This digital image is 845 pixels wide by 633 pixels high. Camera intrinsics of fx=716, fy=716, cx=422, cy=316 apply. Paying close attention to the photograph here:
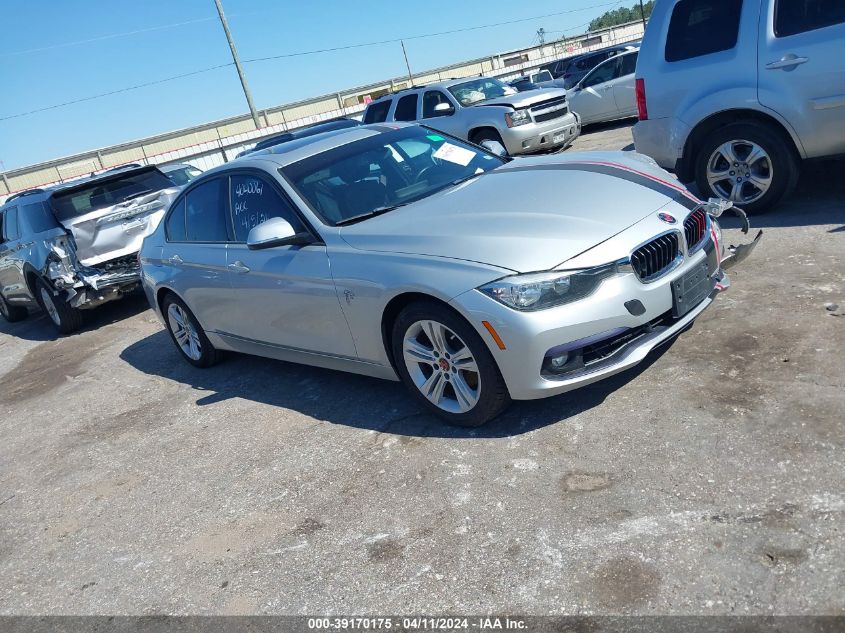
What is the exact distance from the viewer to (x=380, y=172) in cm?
468

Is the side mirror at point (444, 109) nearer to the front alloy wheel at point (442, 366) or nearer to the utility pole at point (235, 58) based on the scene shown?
the front alloy wheel at point (442, 366)

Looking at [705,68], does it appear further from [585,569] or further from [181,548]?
[181,548]

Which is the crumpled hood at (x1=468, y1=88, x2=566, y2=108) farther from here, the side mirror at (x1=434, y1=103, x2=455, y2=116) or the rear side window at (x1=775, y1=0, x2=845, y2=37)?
the rear side window at (x1=775, y1=0, x2=845, y2=37)

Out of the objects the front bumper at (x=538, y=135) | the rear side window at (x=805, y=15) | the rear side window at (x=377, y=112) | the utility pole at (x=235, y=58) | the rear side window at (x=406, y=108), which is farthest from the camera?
the utility pole at (x=235, y=58)

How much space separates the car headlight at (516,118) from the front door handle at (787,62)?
23.1 feet

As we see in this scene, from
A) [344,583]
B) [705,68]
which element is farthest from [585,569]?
[705,68]

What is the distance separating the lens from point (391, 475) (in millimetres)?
3723

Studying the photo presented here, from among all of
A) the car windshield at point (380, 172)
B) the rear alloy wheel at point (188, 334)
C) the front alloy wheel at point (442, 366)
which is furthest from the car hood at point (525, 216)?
the rear alloy wheel at point (188, 334)

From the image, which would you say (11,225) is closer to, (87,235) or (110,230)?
(87,235)

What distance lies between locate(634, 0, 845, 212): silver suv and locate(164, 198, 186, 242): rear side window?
419cm

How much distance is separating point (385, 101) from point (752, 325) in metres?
11.3

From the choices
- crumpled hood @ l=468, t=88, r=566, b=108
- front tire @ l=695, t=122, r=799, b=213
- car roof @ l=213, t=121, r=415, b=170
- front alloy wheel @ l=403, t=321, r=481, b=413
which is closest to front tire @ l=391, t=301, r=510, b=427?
front alloy wheel @ l=403, t=321, r=481, b=413

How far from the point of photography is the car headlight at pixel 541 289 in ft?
11.1

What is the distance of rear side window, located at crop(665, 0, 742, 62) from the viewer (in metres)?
5.93
